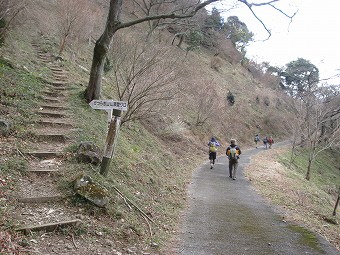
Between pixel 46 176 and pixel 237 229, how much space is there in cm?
413

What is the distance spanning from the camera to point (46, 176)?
5.81 meters

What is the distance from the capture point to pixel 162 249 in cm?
511

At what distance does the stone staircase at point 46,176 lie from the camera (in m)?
4.55

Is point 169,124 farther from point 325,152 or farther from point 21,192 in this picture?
point 325,152

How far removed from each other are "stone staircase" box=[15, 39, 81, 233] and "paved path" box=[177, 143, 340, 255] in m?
2.25

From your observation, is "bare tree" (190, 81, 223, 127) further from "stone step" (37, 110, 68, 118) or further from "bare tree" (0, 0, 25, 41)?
"stone step" (37, 110, 68, 118)

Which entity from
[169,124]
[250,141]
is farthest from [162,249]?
[250,141]

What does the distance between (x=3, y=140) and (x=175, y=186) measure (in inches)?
211

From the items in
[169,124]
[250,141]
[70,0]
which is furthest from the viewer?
[250,141]

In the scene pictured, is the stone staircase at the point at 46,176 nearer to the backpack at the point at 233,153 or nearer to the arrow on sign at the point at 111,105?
the arrow on sign at the point at 111,105

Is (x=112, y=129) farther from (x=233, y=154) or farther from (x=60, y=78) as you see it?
(x=60, y=78)

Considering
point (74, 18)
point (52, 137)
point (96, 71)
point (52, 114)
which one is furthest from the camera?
point (74, 18)

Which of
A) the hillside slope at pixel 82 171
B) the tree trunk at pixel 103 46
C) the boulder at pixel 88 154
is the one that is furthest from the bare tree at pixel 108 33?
the boulder at pixel 88 154

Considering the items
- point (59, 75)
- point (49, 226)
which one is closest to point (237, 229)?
point (49, 226)
